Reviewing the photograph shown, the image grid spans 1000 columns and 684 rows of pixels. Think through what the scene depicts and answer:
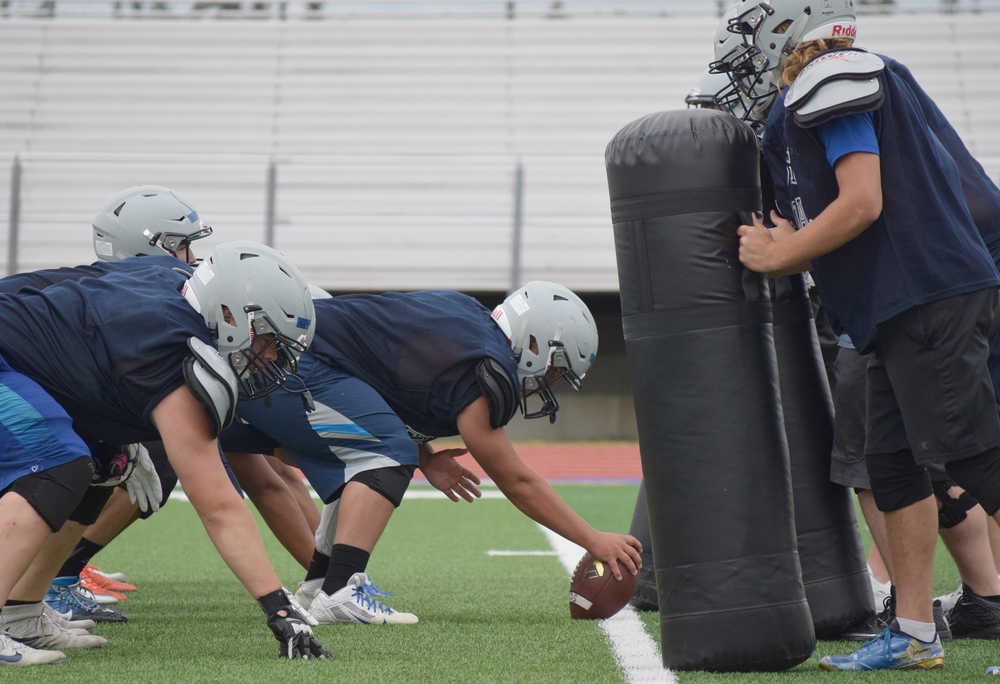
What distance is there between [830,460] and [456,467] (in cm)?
150

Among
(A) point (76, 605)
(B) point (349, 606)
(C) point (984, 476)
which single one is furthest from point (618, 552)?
(A) point (76, 605)

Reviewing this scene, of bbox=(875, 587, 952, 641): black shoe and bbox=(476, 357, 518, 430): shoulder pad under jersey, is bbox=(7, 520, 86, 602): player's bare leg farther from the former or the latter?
bbox=(875, 587, 952, 641): black shoe

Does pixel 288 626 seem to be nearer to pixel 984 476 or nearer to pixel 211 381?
pixel 211 381

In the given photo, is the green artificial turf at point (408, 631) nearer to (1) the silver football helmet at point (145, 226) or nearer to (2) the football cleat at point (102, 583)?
(2) the football cleat at point (102, 583)

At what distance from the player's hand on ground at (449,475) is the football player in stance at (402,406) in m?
0.02

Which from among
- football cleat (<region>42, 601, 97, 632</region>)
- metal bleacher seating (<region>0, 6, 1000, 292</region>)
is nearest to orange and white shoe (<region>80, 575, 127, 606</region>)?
football cleat (<region>42, 601, 97, 632</region>)

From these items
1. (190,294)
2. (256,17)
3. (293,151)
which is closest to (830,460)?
(190,294)

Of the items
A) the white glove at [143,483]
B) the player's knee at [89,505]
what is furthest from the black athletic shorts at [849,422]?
the player's knee at [89,505]

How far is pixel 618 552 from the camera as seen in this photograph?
4.09m

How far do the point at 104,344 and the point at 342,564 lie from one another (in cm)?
118

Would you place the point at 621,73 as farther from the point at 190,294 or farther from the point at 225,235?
the point at 190,294

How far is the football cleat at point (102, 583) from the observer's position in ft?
17.4

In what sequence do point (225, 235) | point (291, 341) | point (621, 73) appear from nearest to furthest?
1. point (291, 341)
2. point (225, 235)
3. point (621, 73)

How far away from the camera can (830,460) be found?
3883 millimetres
